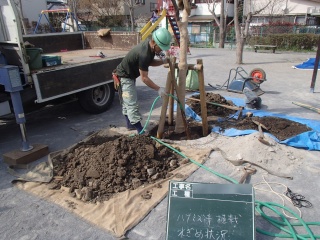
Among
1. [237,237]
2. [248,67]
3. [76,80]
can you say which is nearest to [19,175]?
[76,80]

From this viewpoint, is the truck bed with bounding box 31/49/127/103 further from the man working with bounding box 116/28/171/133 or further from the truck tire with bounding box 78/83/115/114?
the man working with bounding box 116/28/171/133

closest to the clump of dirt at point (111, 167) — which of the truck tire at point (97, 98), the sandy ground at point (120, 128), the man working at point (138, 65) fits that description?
the sandy ground at point (120, 128)

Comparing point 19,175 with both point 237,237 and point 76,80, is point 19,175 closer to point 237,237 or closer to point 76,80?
point 76,80

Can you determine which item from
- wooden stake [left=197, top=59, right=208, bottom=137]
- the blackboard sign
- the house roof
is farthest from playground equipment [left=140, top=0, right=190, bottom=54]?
the house roof

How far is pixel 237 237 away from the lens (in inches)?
86.5

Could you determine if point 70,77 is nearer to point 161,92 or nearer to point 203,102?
point 161,92

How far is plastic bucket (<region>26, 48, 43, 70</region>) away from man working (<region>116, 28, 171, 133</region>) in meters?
1.31

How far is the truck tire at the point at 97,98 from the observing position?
18.6 feet

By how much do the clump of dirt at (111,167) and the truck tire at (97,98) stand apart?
1872mm

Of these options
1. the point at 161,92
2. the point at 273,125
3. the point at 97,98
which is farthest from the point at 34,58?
the point at 273,125

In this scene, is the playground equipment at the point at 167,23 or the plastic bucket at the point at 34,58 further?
the playground equipment at the point at 167,23

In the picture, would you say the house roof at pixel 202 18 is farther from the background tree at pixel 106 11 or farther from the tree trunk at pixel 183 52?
the tree trunk at pixel 183 52

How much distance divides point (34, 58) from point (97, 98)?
180 centimetres

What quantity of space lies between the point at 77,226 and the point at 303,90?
23.5 ft
